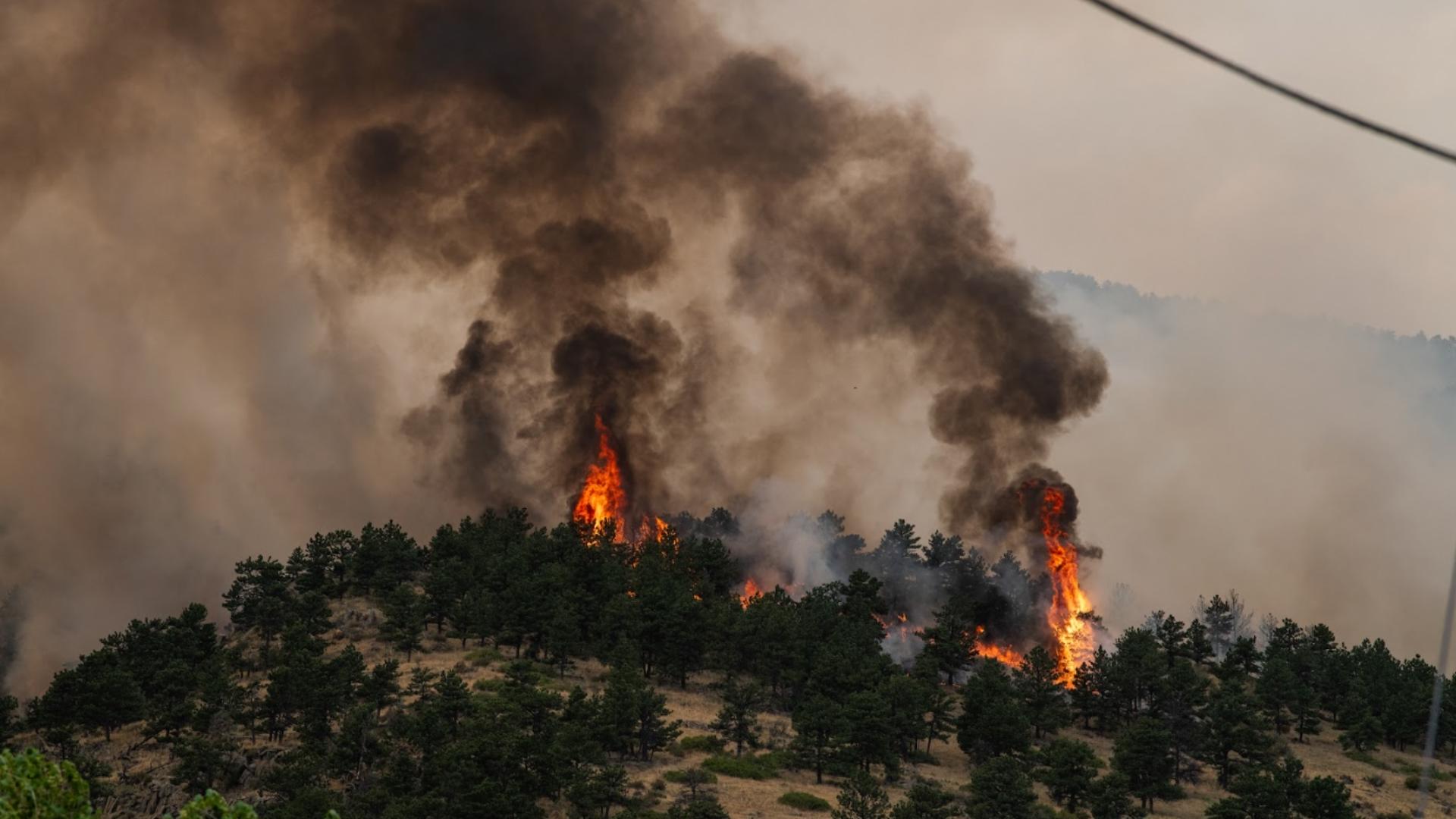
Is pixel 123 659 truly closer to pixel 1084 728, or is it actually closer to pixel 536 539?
pixel 536 539

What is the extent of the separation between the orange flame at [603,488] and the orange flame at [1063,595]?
1857 inches

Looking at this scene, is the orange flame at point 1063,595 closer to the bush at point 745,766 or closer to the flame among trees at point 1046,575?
the flame among trees at point 1046,575

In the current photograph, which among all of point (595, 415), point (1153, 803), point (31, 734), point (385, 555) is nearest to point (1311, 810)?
Result: point (1153, 803)

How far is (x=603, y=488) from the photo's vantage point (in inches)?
5217

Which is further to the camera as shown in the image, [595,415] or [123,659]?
[595,415]

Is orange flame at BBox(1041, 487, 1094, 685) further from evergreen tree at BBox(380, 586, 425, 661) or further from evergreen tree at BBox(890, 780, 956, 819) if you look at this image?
evergreen tree at BBox(380, 586, 425, 661)

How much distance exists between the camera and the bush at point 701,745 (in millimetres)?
67562

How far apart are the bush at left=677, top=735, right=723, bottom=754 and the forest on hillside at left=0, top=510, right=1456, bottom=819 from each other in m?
0.34

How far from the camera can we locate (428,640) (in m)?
87.2

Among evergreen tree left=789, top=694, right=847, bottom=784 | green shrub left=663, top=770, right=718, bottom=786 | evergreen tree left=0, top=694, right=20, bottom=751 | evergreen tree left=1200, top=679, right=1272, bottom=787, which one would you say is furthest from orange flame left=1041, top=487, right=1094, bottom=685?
evergreen tree left=0, top=694, right=20, bottom=751

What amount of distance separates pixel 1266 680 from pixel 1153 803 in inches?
937

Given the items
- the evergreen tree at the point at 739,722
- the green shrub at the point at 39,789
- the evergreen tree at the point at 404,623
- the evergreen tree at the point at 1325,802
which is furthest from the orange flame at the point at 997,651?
the green shrub at the point at 39,789

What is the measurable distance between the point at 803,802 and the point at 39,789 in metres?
44.5

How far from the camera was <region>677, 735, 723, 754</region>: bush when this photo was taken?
6756 centimetres
